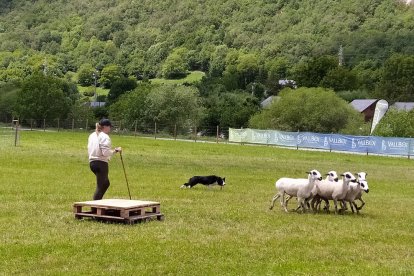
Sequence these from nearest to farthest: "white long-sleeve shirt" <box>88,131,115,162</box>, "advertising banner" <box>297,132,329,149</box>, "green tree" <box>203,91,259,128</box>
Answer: "white long-sleeve shirt" <box>88,131,115,162</box>
"advertising banner" <box>297,132,329,149</box>
"green tree" <box>203,91,259,128</box>

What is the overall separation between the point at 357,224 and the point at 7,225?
315 inches

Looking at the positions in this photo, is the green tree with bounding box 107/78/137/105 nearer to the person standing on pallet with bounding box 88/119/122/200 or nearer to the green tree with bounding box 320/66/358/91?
the green tree with bounding box 320/66/358/91

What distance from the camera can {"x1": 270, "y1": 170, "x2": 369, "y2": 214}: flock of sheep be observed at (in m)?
16.5

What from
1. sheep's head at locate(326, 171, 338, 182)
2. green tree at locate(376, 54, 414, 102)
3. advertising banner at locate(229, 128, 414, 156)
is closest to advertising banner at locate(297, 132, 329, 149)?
advertising banner at locate(229, 128, 414, 156)

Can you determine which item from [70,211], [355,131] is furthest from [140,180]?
[355,131]

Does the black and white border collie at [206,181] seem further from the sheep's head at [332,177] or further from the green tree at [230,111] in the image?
the green tree at [230,111]

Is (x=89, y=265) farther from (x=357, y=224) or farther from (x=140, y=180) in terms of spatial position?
(x=140, y=180)

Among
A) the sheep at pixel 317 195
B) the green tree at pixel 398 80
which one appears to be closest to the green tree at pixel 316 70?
the green tree at pixel 398 80

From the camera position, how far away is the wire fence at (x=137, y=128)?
272 ft

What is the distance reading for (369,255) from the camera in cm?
1142

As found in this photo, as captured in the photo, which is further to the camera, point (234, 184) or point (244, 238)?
point (234, 184)

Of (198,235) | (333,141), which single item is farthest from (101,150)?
(333,141)

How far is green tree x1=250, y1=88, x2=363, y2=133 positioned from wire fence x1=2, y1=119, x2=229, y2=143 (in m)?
7.46

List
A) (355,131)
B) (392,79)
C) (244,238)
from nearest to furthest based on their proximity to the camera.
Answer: (244,238) < (355,131) < (392,79)
